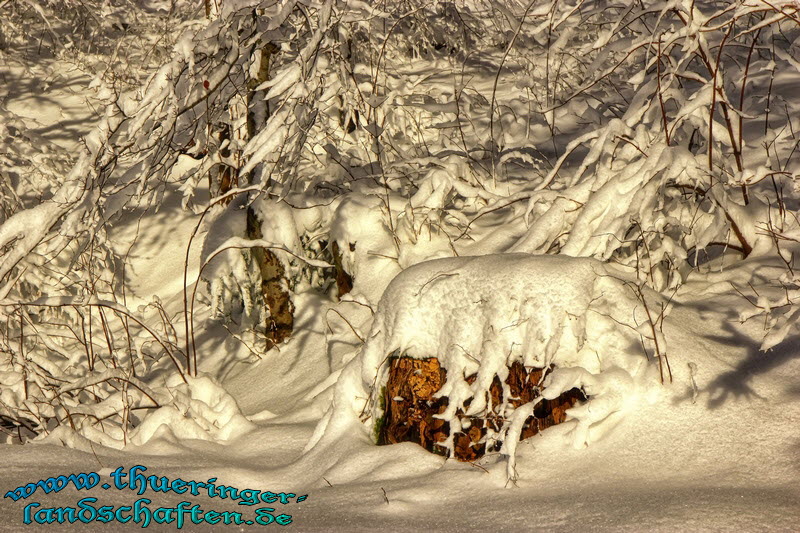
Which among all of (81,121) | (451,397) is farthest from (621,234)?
(81,121)

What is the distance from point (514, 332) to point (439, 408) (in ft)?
1.45

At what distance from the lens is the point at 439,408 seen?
122 inches

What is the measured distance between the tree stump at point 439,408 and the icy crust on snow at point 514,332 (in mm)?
45

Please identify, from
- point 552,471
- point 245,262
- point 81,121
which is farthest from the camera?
point 81,121

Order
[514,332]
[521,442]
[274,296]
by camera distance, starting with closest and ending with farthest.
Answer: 1. [521,442]
2. [514,332]
3. [274,296]

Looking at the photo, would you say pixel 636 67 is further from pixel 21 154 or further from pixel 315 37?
pixel 21 154

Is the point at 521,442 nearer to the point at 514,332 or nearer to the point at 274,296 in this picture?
the point at 514,332

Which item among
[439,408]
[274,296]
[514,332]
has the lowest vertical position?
[439,408]

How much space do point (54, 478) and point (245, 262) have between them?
2862 millimetres

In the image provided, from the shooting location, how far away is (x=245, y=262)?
522cm

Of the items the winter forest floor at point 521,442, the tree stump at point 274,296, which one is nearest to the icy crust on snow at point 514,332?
the winter forest floor at point 521,442

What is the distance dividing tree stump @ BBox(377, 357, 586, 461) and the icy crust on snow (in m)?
0.05

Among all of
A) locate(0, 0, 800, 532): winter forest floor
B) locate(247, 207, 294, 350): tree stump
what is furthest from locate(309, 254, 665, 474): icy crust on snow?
locate(247, 207, 294, 350): tree stump

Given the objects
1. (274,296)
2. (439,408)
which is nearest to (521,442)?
(439,408)
